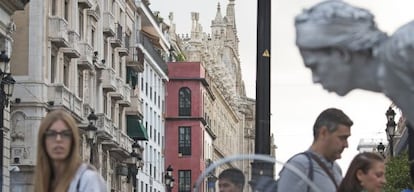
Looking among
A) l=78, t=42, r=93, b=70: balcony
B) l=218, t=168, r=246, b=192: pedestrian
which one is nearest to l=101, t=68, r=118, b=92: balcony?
l=78, t=42, r=93, b=70: balcony

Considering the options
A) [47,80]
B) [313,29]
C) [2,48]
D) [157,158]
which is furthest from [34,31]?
[313,29]

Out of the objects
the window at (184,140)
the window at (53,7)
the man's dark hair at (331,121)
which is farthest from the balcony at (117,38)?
the man's dark hair at (331,121)

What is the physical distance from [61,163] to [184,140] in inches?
4001

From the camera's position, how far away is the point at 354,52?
3.39 metres

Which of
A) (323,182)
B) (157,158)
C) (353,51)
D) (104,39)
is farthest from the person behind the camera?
(157,158)

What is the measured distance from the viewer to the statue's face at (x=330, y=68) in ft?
11.2

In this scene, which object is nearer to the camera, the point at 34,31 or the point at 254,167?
the point at 254,167

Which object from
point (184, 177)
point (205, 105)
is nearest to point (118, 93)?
point (184, 177)

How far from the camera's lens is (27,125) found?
4847 cm

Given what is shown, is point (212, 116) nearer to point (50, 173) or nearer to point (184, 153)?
point (184, 153)

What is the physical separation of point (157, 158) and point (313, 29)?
84214 mm

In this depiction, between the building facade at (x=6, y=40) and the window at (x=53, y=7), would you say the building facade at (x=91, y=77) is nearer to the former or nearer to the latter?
the window at (x=53, y=7)

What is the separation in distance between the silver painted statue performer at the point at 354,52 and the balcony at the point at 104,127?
180ft

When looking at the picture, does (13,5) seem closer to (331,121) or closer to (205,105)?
(331,121)
